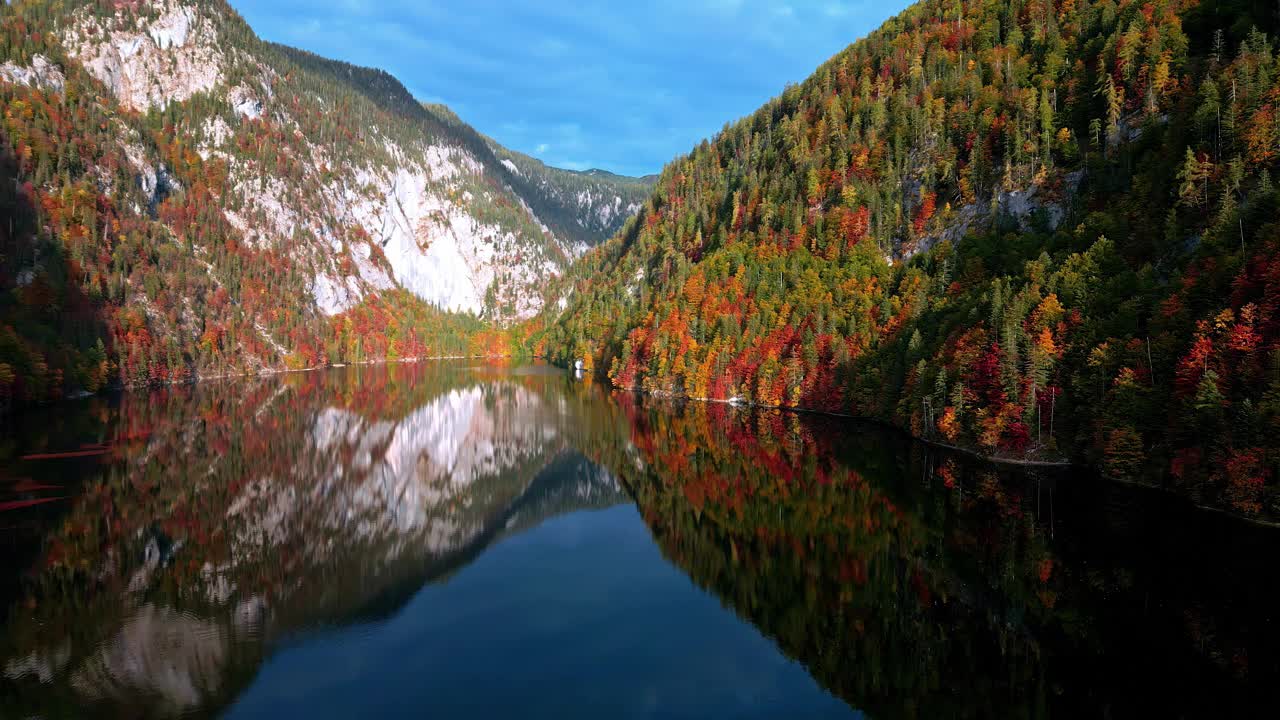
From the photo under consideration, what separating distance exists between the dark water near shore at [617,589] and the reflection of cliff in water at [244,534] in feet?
0.72

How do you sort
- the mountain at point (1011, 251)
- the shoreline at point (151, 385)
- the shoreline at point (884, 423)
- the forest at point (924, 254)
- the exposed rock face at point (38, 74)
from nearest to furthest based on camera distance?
the mountain at point (1011, 251) → the forest at point (924, 254) → the shoreline at point (884, 423) → the shoreline at point (151, 385) → the exposed rock face at point (38, 74)

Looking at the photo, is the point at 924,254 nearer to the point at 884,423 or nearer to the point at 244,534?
the point at 884,423

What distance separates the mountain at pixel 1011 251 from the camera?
48.8m

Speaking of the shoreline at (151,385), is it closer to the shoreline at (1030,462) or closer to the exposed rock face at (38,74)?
the exposed rock face at (38,74)

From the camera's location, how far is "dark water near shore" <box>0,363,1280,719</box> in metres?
24.3

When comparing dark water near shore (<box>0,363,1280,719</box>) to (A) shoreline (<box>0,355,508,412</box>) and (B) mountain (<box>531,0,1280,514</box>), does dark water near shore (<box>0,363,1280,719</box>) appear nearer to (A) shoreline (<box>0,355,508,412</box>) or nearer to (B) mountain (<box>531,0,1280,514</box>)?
(B) mountain (<box>531,0,1280,514</box>)

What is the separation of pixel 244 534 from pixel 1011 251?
88.2 m

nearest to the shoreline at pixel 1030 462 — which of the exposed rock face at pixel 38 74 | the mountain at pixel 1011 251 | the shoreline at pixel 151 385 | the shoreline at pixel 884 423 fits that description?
the shoreline at pixel 884 423

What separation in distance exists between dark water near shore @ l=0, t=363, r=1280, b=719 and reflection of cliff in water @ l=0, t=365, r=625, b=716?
220mm

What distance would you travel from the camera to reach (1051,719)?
869 inches

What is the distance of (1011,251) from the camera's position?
86.5 m

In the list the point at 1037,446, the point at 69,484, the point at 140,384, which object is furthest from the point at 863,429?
the point at 140,384

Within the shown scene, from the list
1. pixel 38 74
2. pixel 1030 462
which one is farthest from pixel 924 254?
pixel 38 74

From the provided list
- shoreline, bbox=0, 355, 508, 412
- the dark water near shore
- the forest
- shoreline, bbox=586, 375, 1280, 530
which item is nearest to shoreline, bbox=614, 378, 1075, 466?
shoreline, bbox=586, 375, 1280, 530
